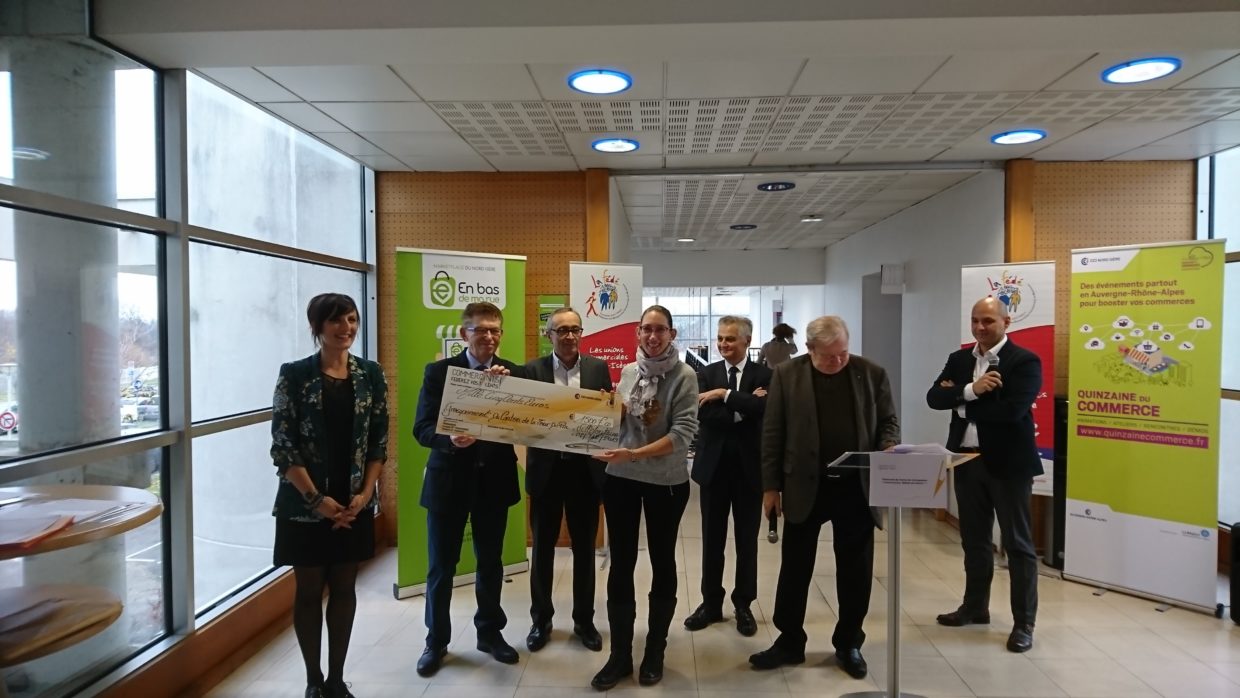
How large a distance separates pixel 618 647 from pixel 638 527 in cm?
59

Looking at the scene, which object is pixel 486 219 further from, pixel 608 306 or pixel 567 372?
pixel 567 372

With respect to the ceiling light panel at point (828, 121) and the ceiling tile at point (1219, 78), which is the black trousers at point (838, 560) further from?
the ceiling tile at point (1219, 78)

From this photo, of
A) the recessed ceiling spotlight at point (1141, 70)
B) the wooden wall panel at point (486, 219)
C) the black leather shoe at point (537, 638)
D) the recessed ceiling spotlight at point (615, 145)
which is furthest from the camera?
the wooden wall panel at point (486, 219)

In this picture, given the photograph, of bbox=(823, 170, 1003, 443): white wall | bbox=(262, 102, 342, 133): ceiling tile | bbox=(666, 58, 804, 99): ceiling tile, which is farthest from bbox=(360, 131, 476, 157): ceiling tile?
bbox=(823, 170, 1003, 443): white wall

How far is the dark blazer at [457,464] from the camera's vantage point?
2.99 meters

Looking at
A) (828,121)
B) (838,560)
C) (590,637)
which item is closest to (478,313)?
(590,637)

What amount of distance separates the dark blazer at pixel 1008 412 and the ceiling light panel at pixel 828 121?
58.8 inches

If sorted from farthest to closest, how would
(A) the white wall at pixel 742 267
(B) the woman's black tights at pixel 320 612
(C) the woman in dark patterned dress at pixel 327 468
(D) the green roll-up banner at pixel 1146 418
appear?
(A) the white wall at pixel 742 267 < (D) the green roll-up banner at pixel 1146 418 < (B) the woman's black tights at pixel 320 612 < (C) the woman in dark patterned dress at pixel 327 468

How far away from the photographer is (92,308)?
2719mm

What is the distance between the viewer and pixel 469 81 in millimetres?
3422

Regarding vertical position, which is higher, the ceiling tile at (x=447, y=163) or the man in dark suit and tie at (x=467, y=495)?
the ceiling tile at (x=447, y=163)

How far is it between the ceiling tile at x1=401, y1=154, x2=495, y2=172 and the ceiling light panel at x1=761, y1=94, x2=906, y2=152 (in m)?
2.05

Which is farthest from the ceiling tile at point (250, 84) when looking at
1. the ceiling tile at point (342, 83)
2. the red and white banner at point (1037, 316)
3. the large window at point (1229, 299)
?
the large window at point (1229, 299)

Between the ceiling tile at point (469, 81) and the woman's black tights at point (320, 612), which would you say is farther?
the ceiling tile at point (469, 81)
